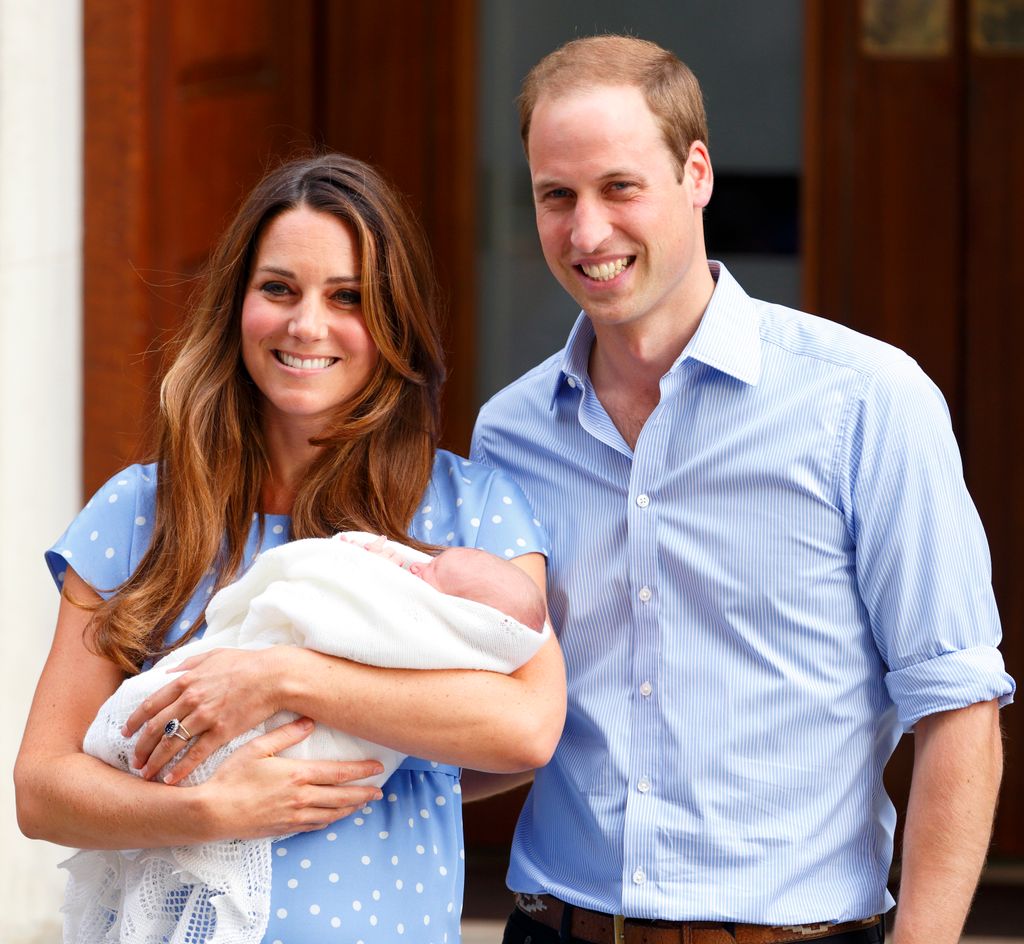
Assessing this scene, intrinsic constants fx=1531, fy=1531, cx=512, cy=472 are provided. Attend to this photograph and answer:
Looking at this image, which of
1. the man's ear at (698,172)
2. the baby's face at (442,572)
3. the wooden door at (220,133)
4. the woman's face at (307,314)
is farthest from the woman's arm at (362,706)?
the wooden door at (220,133)

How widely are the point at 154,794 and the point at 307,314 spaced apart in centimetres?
65

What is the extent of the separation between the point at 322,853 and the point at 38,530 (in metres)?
1.83

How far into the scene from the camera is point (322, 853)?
1861mm

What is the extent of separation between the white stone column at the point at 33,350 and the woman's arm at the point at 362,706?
172cm

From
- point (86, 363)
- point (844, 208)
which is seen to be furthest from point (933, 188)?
point (86, 363)

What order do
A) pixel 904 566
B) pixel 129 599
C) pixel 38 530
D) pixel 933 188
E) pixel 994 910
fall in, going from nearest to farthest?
pixel 904 566 → pixel 129 599 → pixel 38 530 → pixel 994 910 → pixel 933 188

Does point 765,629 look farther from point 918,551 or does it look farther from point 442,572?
point 442,572

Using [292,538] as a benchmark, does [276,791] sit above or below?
below

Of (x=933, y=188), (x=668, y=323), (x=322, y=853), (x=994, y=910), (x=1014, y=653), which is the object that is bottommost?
(x=994, y=910)

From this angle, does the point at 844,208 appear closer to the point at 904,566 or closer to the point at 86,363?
the point at 86,363

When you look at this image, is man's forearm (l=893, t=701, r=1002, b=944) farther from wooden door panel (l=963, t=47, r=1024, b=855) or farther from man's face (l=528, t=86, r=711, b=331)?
wooden door panel (l=963, t=47, r=1024, b=855)

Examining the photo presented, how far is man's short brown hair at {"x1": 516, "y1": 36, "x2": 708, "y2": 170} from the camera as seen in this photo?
1968 mm

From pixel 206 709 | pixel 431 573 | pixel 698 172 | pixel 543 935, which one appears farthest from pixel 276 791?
pixel 698 172

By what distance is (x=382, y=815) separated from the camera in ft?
6.27
